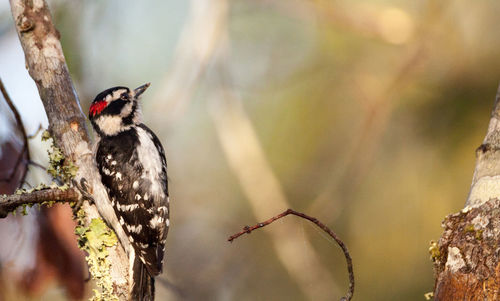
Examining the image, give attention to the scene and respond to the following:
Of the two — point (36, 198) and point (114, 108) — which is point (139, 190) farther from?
point (36, 198)

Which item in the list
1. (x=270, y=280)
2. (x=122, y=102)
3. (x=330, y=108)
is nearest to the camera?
(x=122, y=102)

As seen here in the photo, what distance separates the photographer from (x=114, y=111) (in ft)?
12.9

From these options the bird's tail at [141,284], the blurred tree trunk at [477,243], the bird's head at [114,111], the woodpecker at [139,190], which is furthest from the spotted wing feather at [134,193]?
the blurred tree trunk at [477,243]

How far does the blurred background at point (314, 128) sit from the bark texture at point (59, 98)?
193 cm

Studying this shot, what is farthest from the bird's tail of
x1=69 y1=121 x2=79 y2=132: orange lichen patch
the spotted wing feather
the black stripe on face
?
the black stripe on face

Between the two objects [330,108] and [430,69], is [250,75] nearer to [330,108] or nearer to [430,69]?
[330,108]

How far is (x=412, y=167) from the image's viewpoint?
20.4 ft

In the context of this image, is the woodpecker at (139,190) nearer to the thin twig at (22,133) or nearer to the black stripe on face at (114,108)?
the black stripe on face at (114,108)

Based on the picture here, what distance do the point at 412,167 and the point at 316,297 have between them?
2.31m

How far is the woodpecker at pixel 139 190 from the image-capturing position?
330 centimetres

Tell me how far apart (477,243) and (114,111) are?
8.90ft

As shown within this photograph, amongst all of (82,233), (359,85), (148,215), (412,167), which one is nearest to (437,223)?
(412,167)

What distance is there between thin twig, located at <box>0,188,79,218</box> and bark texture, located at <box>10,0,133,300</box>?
0.14 meters

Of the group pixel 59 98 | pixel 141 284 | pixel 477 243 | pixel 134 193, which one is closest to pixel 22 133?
pixel 59 98
